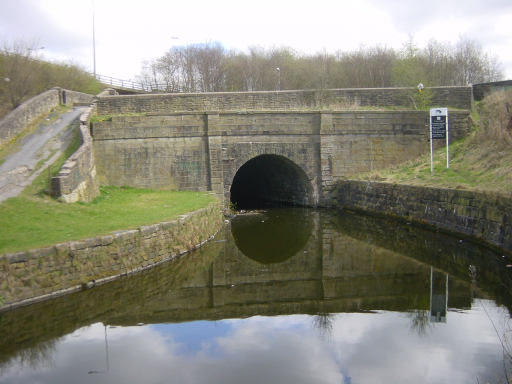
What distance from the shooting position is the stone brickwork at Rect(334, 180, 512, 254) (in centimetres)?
1115

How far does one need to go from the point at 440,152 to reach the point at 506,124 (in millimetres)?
3705

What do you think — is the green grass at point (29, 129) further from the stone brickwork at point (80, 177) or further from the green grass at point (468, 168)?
the green grass at point (468, 168)

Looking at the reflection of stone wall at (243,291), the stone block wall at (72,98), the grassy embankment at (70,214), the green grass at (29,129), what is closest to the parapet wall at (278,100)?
the green grass at (29,129)

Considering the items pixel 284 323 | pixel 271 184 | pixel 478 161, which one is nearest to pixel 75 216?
pixel 284 323

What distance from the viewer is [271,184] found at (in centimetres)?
2544

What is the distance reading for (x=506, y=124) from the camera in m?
16.4

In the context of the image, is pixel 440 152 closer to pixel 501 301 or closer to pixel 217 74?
pixel 501 301

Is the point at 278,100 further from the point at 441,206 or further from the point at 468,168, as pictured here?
the point at 441,206

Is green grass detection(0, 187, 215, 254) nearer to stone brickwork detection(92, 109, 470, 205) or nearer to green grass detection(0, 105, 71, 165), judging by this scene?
stone brickwork detection(92, 109, 470, 205)

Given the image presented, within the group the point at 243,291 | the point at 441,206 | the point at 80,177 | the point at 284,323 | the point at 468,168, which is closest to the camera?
the point at 284,323

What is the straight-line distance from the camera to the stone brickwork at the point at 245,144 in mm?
18875

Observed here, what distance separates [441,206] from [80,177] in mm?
11322

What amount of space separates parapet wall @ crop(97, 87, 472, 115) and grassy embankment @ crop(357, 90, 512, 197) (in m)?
1.61

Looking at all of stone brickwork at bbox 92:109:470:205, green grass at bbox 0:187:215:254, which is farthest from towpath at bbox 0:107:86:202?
stone brickwork at bbox 92:109:470:205
